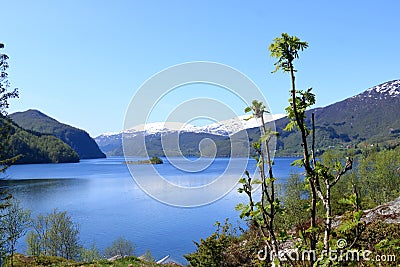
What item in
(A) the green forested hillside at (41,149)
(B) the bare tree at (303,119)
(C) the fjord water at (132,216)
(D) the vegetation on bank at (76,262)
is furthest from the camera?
(A) the green forested hillside at (41,149)

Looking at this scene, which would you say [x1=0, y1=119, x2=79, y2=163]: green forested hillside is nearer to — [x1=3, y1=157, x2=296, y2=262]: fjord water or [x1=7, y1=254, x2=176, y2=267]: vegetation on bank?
[x1=3, y1=157, x2=296, y2=262]: fjord water

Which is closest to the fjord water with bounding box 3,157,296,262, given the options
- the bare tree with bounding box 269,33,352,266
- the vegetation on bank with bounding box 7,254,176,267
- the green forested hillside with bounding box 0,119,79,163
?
the vegetation on bank with bounding box 7,254,176,267

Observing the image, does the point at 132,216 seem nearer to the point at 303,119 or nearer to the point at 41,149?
the point at 303,119

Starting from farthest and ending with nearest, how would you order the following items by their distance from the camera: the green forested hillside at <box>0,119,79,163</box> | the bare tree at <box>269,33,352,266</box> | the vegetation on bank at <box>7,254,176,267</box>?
the green forested hillside at <box>0,119,79,163</box> < the vegetation on bank at <box>7,254,176,267</box> < the bare tree at <box>269,33,352,266</box>

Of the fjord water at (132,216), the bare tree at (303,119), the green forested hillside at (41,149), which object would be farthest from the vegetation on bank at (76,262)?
the green forested hillside at (41,149)

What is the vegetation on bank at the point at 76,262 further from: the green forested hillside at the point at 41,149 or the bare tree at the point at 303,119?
the green forested hillside at the point at 41,149

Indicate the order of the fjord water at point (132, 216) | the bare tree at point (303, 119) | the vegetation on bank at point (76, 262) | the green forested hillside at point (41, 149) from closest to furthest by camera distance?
the bare tree at point (303, 119), the vegetation on bank at point (76, 262), the fjord water at point (132, 216), the green forested hillside at point (41, 149)

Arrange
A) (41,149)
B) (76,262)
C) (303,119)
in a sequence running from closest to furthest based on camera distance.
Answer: (303,119), (76,262), (41,149)

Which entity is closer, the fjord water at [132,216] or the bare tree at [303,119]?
the bare tree at [303,119]

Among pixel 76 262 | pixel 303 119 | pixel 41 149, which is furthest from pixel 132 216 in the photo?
pixel 41 149

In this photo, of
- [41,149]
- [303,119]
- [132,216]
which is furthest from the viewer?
[41,149]

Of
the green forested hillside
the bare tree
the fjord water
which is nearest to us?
the bare tree

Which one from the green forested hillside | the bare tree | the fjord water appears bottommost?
the fjord water

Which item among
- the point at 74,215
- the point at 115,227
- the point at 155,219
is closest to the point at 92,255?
the point at 115,227
